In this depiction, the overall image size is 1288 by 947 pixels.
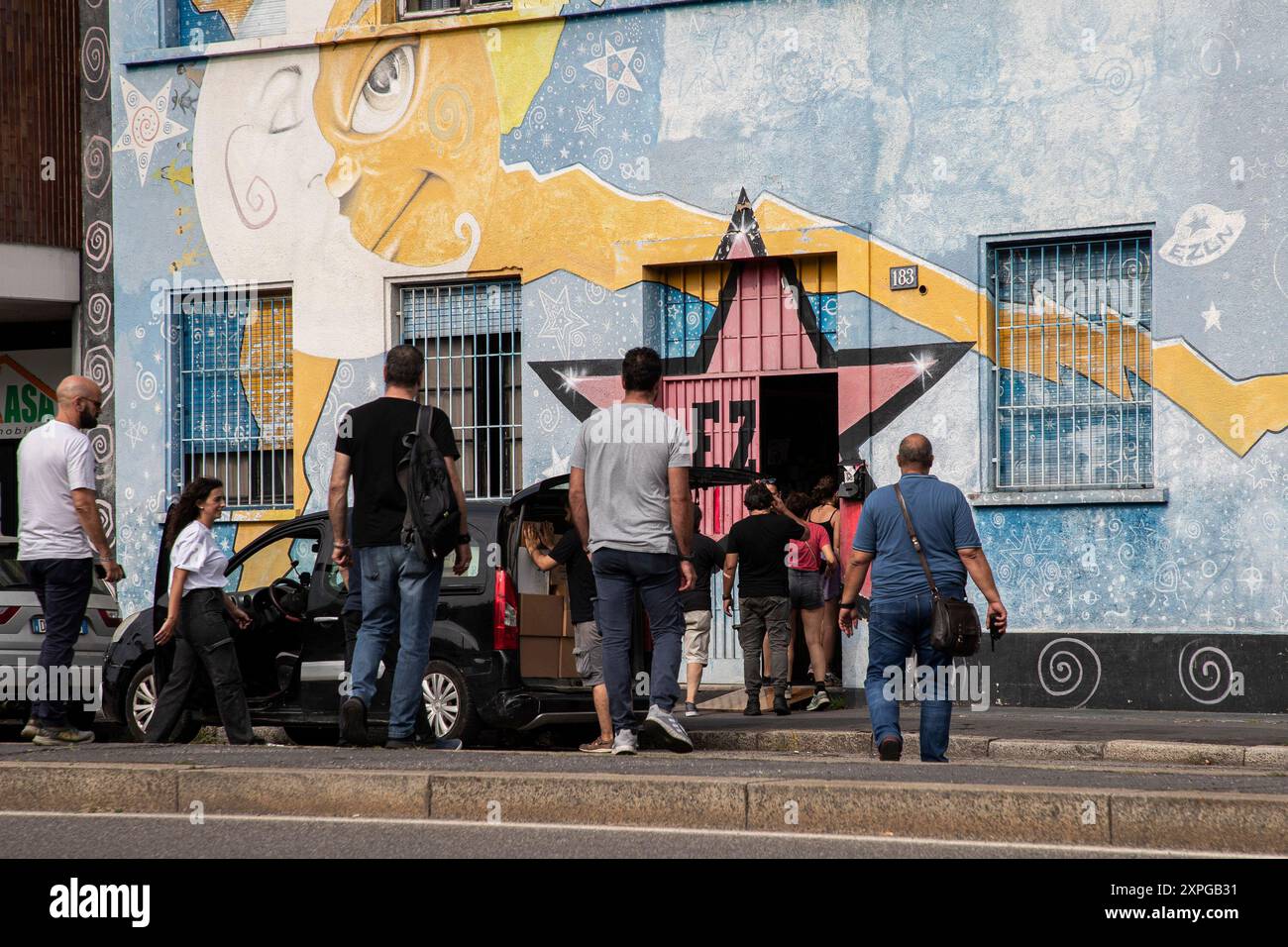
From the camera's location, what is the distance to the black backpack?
954 centimetres

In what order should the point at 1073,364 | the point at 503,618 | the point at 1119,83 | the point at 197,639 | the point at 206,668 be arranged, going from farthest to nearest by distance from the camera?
the point at 1073,364
the point at 1119,83
the point at 503,618
the point at 206,668
the point at 197,639

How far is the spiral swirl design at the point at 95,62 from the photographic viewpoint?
18.3 m

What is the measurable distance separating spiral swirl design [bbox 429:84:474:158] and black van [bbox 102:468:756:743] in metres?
5.46

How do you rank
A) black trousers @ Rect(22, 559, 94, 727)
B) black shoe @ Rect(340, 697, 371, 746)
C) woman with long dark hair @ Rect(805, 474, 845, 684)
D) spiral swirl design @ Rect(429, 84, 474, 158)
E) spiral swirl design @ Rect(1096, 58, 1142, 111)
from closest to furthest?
black shoe @ Rect(340, 697, 371, 746)
black trousers @ Rect(22, 559, 94, 727)
spiral swirl design @ Rect(1096, 58, 1142, 111)
woman with long dark hair @ Rect(805, 474, 845, 684)
spiral swirl design @ Rect(429, 84, 474, 158)

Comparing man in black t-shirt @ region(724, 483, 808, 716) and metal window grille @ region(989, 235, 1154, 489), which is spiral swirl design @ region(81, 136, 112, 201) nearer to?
man in black t-shirt @ region(724, 483, 808, 716)

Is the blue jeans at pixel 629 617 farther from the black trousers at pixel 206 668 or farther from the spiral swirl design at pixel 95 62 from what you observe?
the spiral swirl design at pixel 95 62

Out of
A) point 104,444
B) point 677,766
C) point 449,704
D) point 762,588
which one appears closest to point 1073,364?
point 762,588

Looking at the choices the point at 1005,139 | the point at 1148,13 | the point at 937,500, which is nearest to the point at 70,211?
the point at 1005,139

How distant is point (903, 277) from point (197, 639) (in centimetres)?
691

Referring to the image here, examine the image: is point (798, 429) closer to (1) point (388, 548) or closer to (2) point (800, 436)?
(2) point (800, 436)

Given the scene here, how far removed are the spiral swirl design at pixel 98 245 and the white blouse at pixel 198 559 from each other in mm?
8117

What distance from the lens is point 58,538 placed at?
33.6 feet

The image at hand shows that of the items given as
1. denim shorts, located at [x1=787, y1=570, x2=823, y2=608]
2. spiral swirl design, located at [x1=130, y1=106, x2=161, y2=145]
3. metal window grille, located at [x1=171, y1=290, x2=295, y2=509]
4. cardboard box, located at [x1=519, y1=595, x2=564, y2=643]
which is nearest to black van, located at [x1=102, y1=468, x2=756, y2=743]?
cardboard box, located at [x1=519, y1=595, x2=564, y2=643]
